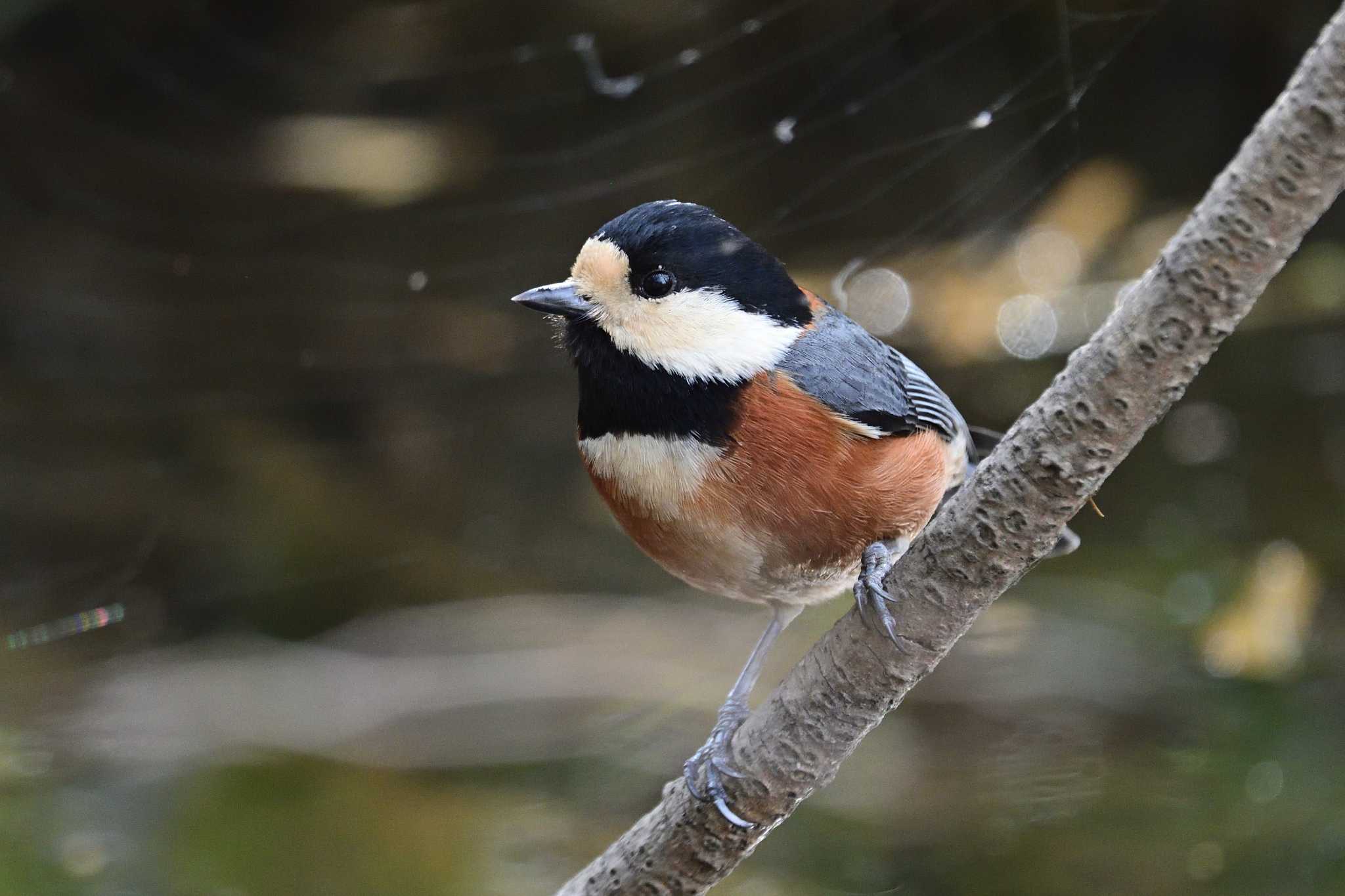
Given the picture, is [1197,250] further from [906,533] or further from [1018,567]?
[906,533]

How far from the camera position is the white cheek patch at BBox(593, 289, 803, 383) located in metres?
1.02

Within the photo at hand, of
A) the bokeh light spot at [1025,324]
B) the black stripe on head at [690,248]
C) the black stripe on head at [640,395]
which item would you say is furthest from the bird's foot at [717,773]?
the bokeh light spot at [1025,324]

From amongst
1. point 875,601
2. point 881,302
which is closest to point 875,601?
point 875,601

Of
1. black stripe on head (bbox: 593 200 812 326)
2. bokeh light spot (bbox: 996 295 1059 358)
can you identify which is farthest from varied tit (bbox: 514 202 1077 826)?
bokeh light spot (bbox: 996 295 1059 358)

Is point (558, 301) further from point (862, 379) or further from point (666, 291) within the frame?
point (862, 379)

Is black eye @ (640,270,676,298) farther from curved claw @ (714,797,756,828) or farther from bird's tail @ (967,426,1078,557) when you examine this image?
curved claw @ (714,797,756,828)

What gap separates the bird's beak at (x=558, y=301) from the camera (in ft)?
3.26

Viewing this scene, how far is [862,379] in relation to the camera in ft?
3.80

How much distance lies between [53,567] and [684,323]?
230 cm

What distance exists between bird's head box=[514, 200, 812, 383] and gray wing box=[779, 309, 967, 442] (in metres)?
0.08

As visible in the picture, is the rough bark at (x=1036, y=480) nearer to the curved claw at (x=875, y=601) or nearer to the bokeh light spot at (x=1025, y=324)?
the curved claw at (x=875, y=601)

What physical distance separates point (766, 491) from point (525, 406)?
2.06 metres

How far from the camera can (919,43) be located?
2.54m

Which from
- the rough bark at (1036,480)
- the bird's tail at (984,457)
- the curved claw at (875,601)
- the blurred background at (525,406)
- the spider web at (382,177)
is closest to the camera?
the rough bark at (1036,480)
